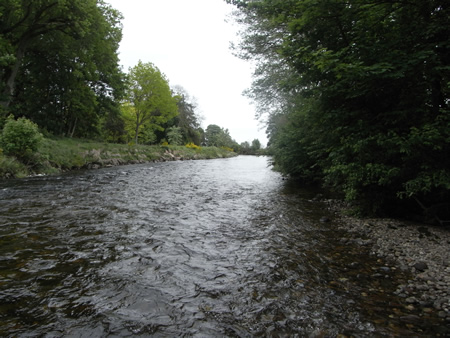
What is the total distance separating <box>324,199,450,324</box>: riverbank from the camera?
9.91 ft

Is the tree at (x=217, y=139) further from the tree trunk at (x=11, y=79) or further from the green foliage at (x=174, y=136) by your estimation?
the tree trunk at (x=11, y=79)

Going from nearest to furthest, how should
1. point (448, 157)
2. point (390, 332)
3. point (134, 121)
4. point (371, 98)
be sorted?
point (390, 332) < point (448, 157) < point (371, 98) < point (134, 121)

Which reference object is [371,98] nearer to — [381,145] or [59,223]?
[381,145]

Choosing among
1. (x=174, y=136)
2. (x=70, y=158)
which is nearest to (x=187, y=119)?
(x=174, y=136)

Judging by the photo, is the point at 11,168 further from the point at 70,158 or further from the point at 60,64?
the point at 60,64

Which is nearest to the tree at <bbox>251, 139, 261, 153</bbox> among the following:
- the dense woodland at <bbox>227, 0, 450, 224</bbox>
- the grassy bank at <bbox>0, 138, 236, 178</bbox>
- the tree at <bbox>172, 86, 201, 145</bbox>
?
the tree at <bbox>172, 86, 201, 145</bbox>

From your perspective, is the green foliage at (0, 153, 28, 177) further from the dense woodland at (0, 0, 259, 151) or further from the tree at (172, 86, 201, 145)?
the tree at (172, 86, 201, 145)

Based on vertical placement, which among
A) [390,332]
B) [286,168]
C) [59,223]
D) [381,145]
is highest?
[381,145]

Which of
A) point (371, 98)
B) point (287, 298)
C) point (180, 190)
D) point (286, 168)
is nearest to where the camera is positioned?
point (287, 298)

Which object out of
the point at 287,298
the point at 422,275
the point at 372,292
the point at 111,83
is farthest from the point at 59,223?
the point at 111,83

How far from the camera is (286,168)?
14117 millimetres

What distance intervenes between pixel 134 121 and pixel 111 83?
14890 millimetres

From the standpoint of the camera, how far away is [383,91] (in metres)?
5.69

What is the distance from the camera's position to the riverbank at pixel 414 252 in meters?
3.02
